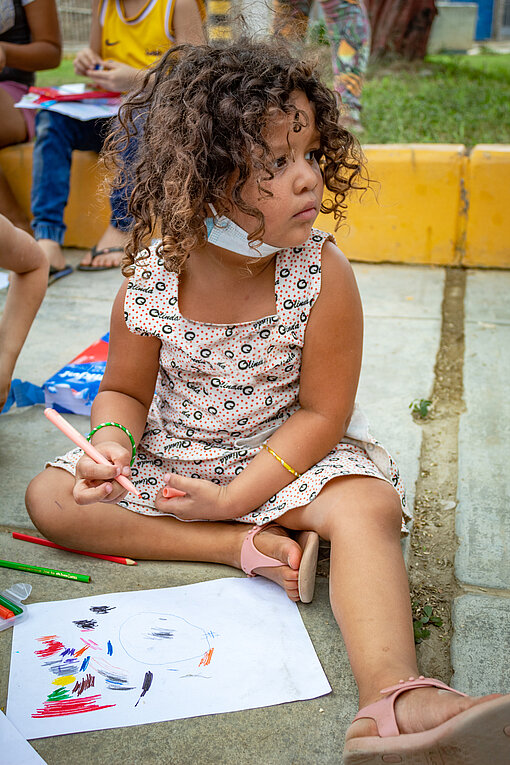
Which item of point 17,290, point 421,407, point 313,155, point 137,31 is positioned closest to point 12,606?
point 17,290

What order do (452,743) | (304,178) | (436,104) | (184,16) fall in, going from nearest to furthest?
1. (452,743)
2. (304,178)
3. (184,16)
4. (436,104)

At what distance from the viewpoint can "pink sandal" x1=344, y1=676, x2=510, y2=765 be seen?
3.21 ft

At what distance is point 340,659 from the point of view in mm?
1354

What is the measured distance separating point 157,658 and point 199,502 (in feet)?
1.03

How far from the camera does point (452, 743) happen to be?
100cm

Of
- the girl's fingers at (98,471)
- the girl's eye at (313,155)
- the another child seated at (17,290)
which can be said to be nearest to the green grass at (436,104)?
the another child seated at (17,290)

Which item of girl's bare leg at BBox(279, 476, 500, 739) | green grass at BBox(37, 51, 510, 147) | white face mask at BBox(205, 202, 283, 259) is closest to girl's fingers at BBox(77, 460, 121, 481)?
girl's bare leg at BBox(279, 476, 500, 739)

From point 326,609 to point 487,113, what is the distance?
12.8 feet

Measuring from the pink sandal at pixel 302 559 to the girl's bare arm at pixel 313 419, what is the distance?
2.7 inches

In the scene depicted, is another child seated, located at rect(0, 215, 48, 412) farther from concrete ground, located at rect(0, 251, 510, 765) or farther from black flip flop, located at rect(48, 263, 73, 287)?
black flip flop, located at rect(48, 263, 73, 287)

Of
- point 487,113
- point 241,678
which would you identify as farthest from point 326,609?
point 487,113

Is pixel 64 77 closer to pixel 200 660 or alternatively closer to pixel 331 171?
pixel 331 171

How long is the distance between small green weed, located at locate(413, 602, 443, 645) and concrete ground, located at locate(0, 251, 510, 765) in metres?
0.04

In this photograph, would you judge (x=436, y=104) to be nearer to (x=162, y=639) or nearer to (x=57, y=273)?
(x=57, y=273)
